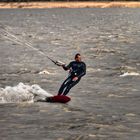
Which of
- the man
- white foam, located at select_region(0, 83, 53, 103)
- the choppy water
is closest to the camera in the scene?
the choppy water

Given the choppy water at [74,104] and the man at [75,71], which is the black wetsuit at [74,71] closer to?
the man at [75,71]

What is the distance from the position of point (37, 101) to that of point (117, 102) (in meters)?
4.40

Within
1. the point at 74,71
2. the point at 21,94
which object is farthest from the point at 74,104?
the point at 21,94

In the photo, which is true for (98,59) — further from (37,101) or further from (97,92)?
(37,101)

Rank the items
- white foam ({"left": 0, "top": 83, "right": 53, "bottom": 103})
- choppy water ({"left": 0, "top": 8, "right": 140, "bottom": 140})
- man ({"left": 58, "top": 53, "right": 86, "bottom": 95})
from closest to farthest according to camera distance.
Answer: choppy water ({"left": 0, "top": 8, "right": 140, "bottom": 140}) < man ({"left": 58, "top": 53, "right": 86, "bottom": 95}) < white foam ({"left": 0, "top": 83, "right": 53, "bottom": 103})

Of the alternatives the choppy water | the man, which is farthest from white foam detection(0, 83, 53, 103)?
the man

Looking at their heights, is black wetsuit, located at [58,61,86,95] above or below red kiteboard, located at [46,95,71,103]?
above

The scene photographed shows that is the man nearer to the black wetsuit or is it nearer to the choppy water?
the black wetsuit

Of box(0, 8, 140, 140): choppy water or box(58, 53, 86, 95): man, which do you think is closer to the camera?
box(0, 8, 140, 140): choppy water

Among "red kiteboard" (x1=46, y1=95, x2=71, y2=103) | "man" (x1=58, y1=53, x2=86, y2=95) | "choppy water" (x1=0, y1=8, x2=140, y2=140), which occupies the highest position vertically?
"man" (x1=58, y1=53, x2=86, y2=95)

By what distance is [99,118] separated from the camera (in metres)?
26.2

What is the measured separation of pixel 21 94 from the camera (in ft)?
103

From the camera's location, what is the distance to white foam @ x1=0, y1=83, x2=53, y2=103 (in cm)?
3059

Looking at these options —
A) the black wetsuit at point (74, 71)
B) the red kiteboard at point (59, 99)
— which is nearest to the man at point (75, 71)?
the black wetsuit at point (74, 71)
